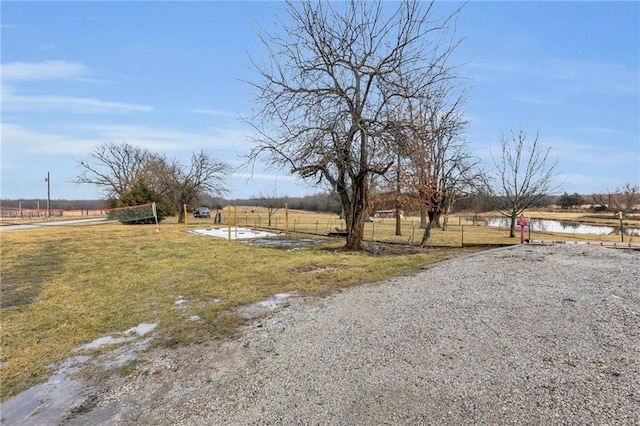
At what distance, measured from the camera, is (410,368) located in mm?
3248

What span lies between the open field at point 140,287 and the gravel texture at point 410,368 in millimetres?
916

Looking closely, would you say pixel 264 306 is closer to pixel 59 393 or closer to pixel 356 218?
pixel 59 393

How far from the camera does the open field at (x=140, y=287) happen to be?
429 cm

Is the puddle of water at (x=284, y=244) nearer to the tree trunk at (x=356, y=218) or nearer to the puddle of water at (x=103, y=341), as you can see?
the tree trunk at (x=356, y=218)

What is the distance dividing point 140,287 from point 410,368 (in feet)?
19.1

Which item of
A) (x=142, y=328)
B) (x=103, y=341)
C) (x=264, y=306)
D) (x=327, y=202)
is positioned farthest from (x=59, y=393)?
(x=327, y=202)

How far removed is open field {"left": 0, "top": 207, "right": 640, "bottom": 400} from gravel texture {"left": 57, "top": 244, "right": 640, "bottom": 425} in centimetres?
92

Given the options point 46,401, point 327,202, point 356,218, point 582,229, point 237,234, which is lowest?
point 582,229

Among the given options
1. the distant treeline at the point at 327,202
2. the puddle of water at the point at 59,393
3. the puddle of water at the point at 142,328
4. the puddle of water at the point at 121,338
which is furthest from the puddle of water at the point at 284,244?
the puddle of water at the point at 59,393

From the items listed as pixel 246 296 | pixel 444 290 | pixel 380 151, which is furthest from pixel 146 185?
pixel 444 290

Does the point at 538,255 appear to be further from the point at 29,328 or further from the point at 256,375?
the point at 29,328

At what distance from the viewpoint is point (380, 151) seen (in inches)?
444

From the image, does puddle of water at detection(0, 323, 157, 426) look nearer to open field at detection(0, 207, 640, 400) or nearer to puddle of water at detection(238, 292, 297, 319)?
open field at detection(0, 207, 640, 400)

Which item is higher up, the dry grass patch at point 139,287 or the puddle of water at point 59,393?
the dry grass patch at point 139,287
